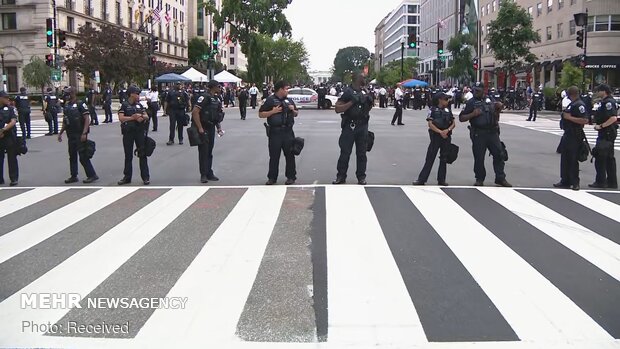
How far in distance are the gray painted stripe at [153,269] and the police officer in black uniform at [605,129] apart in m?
6.52

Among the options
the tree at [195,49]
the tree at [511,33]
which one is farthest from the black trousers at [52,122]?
the tree at [195,49]

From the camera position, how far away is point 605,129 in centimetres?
1092

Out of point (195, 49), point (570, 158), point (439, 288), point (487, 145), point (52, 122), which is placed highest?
point (195, 49)

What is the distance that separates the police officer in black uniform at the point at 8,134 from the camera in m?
11.3

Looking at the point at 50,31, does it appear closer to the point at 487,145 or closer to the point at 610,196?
the point at 487,145

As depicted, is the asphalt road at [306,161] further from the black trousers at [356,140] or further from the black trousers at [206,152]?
the black trousers at [356,140]

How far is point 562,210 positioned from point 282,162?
6806 mm

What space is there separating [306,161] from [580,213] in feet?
22.1

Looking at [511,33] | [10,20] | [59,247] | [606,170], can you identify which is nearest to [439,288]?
[59,247]

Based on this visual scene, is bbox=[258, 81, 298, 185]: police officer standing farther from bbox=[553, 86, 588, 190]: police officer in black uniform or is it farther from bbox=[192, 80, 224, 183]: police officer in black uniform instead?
bbox=[553, 86, 588, 190]: police officer in black uniform

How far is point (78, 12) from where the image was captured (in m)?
63.0

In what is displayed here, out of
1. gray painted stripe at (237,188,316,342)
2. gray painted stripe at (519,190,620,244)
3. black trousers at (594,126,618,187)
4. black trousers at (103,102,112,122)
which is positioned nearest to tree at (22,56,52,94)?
black trousers at (103,102,112,122)

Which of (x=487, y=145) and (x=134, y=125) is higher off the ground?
(x=134, y=125)

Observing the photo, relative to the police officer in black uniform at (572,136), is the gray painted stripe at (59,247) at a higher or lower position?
lower
